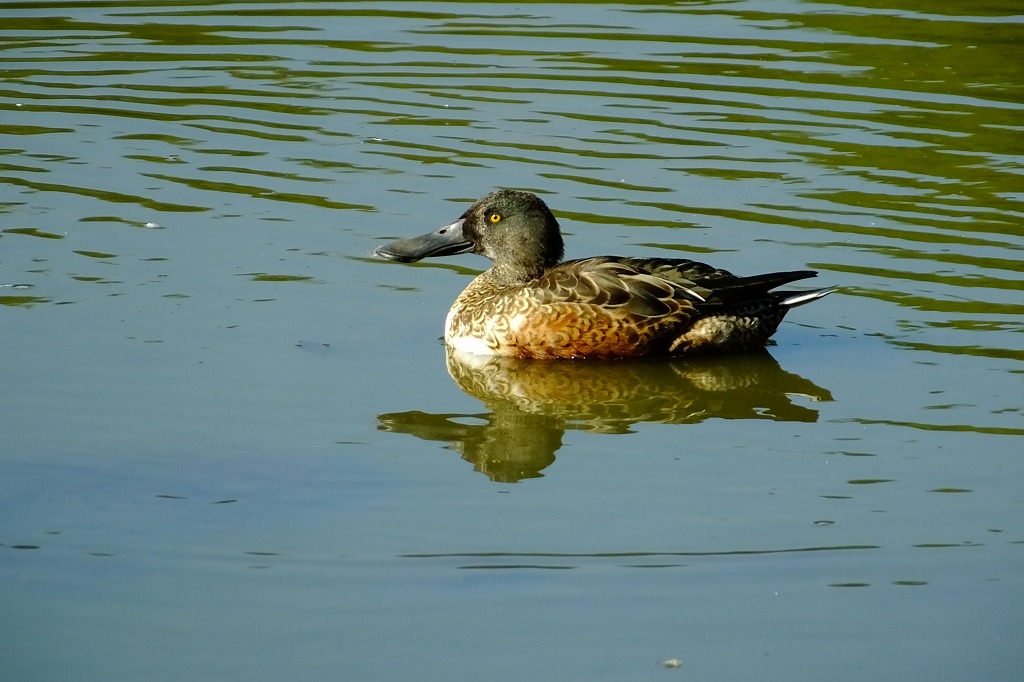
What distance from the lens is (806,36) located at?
615 inches

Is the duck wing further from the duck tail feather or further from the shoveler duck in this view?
the duck tail feather

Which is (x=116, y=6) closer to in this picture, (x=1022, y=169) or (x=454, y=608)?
(x=1022, y=169)

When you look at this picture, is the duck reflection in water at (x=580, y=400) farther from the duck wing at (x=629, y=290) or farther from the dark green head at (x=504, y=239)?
the dark green head at (x=504, y=239)

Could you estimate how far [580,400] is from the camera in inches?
326

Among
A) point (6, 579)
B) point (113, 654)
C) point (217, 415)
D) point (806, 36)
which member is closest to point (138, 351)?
point (217, 415)

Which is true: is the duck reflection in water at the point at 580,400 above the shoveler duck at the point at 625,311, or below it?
below

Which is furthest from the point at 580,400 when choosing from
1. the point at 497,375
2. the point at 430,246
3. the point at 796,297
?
the point at 430,246

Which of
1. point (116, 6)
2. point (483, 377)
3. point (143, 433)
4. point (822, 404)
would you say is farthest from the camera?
point (116, 6)

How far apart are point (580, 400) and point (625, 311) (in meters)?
0.77

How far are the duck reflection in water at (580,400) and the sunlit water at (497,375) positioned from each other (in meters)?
0.03

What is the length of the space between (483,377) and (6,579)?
3422 millimetres

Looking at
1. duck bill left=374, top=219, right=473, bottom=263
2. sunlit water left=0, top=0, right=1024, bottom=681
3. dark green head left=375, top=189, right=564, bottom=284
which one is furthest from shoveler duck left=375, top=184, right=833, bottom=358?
duck bill left=374, top=219, right=473, bottom=263

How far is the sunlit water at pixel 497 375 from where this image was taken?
5.53m

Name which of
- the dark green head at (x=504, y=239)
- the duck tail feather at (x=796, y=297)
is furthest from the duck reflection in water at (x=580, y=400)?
the dark green head at (x=504, y=239)
